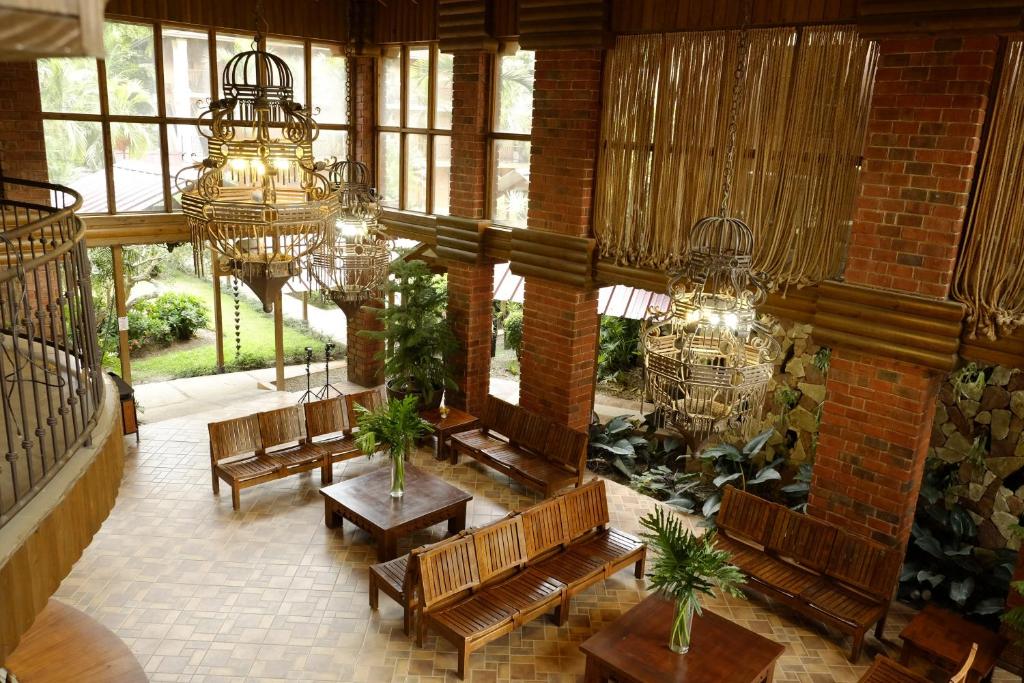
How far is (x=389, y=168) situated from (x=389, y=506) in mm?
5526

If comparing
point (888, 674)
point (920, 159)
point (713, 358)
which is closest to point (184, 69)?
point (713, 358)

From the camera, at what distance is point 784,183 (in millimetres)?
6426

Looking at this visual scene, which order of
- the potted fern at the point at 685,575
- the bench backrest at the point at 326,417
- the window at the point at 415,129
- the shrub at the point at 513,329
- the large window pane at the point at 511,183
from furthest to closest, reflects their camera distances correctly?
the shrub at the point at 513,329
the window at the point at 415,129
the large window pane at the point at 511,183
the bench backrest at the point at 326,417
the potted fern at the point at 685,575

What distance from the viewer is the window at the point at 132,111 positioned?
8.70 metres

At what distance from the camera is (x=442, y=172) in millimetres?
10094

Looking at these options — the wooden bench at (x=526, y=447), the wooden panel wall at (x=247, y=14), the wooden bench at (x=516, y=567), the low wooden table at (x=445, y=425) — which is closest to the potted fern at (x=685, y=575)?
the wooden bench at (x=516, y=567)

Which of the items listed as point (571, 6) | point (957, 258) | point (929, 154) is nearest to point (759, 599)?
point (957, 258)

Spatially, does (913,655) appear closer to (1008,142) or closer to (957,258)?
(957,258)

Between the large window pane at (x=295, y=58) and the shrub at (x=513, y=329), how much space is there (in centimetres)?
489

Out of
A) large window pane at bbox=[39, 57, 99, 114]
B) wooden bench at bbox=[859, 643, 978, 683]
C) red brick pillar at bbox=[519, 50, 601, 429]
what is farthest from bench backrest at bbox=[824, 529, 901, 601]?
large window pane at bbox=[39, 57, 99, 114]

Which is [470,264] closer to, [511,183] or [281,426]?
[511,183]

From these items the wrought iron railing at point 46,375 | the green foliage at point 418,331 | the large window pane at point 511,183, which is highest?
the large window pane at point 511,183

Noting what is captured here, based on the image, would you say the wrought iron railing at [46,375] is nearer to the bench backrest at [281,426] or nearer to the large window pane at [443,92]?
the bench backrest at [281,426]

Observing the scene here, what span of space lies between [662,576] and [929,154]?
11.6 ft
